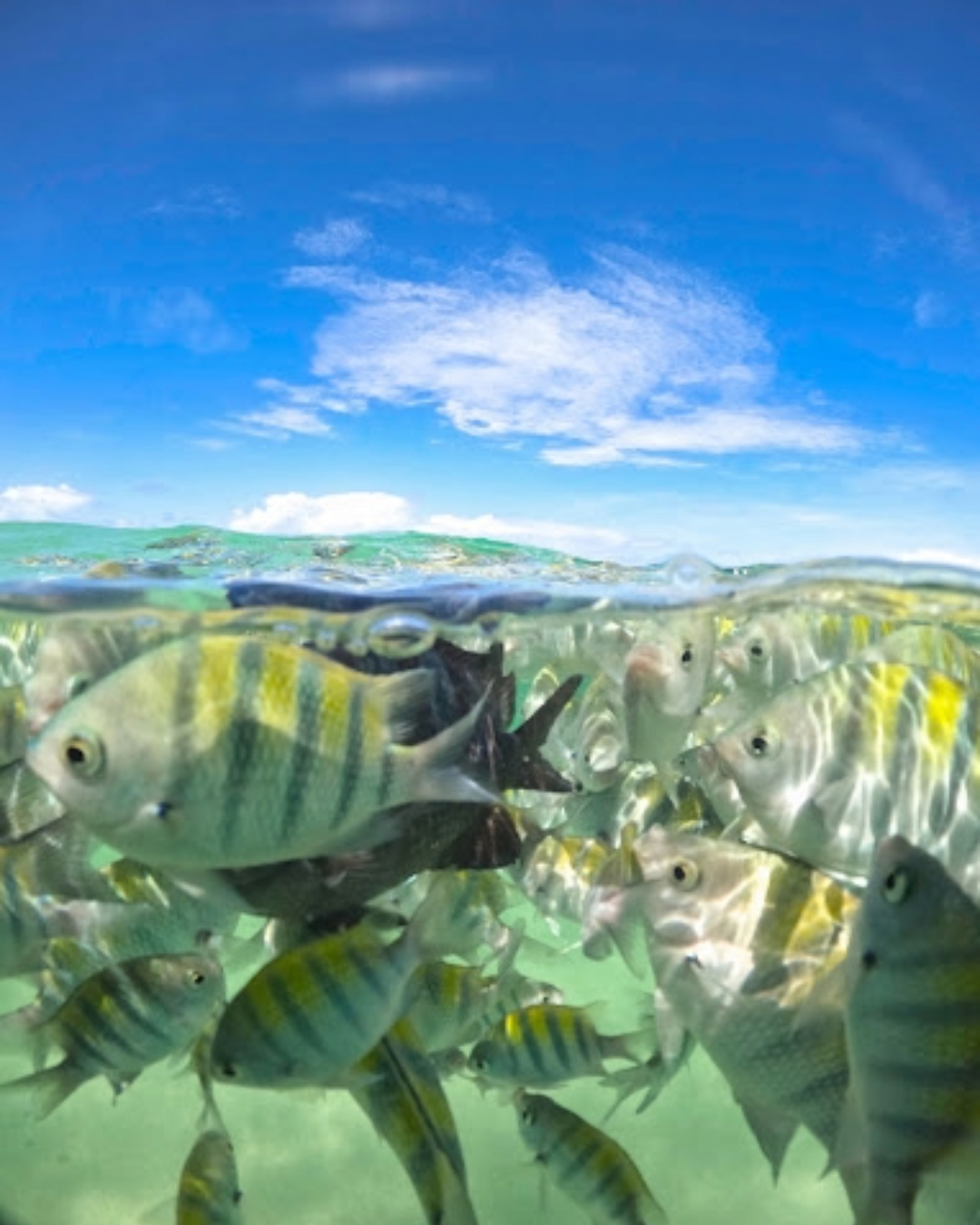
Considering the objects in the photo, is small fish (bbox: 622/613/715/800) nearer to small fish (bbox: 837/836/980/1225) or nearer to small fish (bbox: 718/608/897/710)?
small fish (bbox: 718/608/897/710)

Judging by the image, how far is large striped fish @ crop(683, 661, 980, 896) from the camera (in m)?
3.45

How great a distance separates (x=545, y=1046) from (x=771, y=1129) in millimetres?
1202

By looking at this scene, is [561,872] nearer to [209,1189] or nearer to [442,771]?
[209,1189]

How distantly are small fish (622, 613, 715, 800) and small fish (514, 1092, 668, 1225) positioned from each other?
2.06 metres

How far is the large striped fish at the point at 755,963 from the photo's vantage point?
2.88 m

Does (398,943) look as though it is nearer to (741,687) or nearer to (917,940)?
(917,940)

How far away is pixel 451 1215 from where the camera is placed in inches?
133

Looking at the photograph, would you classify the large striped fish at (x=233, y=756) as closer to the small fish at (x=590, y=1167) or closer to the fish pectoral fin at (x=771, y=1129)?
the fish pectoral fin at (x=771, y=1129)

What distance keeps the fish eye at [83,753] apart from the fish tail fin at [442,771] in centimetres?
86

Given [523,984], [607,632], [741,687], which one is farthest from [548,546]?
[523,984]

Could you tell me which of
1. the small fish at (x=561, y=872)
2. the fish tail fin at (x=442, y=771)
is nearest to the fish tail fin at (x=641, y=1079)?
the small fish at (x=561, y=872)

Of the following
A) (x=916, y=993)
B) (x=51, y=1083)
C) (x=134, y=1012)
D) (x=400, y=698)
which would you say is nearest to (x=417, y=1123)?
(x=134, y=1012)

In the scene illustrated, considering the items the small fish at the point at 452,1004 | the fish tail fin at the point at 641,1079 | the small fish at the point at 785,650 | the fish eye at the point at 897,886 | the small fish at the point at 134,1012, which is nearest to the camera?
the fish eye at the point at 897,886

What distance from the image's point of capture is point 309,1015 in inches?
119
